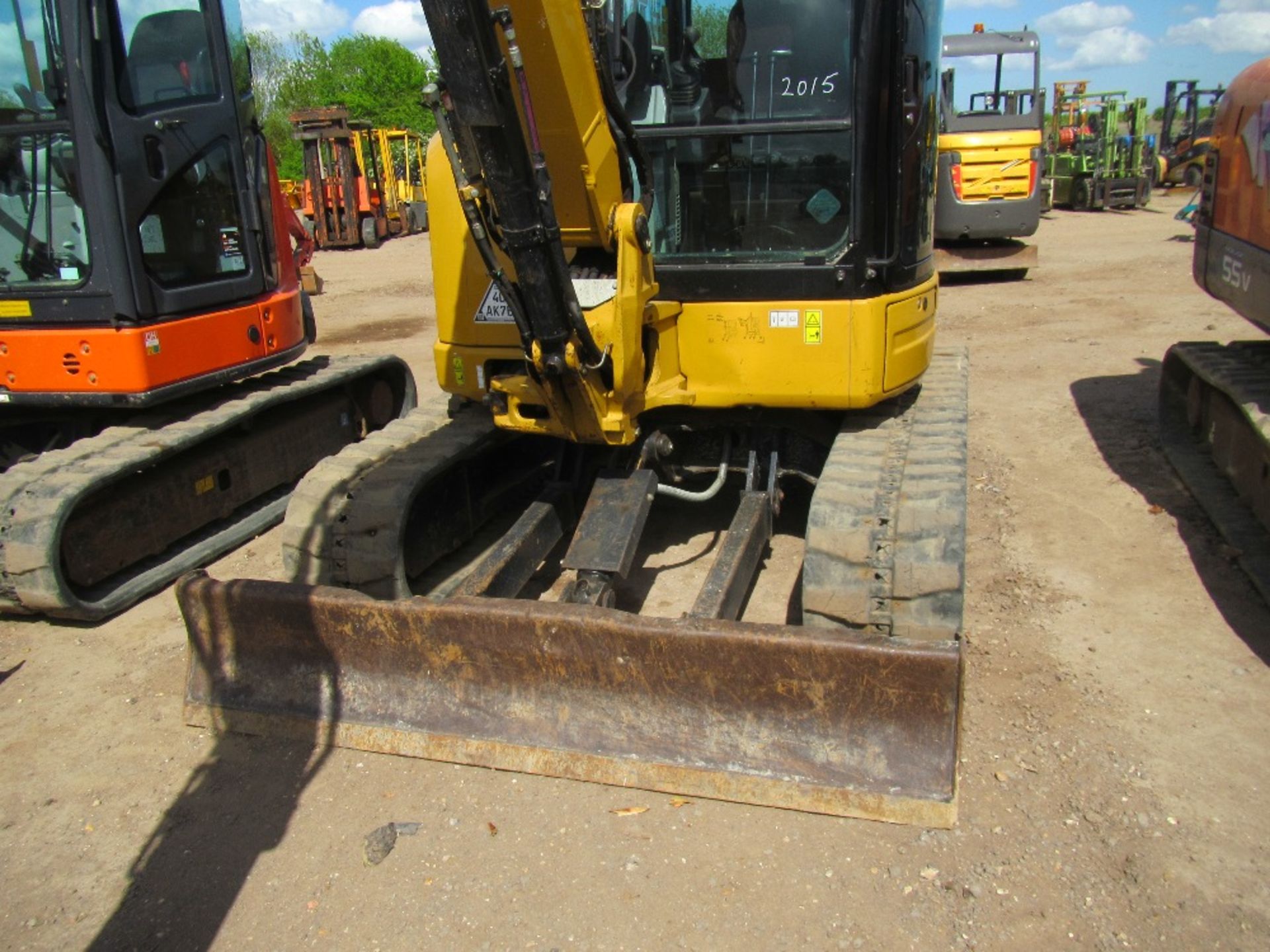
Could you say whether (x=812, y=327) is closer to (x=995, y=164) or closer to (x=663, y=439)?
(x=663, y=439)

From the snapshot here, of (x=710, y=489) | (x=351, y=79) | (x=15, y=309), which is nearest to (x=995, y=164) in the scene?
(x=710, y=489)

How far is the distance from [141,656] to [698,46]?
3397mm

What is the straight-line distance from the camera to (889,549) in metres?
3.50

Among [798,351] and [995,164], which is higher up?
[995,164]

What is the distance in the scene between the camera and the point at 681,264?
4152mm

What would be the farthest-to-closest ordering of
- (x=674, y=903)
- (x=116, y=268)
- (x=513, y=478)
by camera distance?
(x=513, y=478) < (x=116, y=268) < (x=674, y=903)

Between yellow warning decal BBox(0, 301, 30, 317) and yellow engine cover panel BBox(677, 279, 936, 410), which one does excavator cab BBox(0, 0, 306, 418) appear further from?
yellow engine cover panel BBox(677, 279, 936, 410)

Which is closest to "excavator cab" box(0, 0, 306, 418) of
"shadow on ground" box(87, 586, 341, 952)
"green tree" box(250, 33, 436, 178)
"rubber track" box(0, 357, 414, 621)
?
"rubber track" box(0, 357, 414, 621)

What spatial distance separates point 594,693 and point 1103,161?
23062mm

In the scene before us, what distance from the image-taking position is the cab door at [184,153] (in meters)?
4.95

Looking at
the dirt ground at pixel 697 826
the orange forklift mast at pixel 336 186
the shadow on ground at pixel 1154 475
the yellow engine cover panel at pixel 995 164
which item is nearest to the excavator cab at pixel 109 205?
the dirt ground at pixel 697 826

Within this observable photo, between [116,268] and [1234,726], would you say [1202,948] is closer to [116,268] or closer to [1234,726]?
[1234,726]

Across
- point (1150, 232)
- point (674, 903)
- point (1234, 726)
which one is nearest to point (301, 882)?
point (674, 903)

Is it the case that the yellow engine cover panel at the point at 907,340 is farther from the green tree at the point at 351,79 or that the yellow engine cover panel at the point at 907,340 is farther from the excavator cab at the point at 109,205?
the green tree at the point at 351,79
